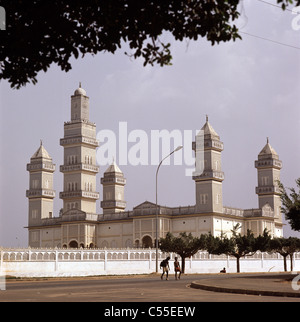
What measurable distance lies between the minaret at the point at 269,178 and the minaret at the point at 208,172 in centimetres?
1292

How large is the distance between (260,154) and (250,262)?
93.0 feet

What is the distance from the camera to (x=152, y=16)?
7.89 meters

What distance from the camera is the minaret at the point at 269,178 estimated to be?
272 ft

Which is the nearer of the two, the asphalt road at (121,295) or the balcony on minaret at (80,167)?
the asphalt road at (121,295)

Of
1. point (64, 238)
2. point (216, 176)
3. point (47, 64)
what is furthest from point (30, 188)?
point (47, 64)

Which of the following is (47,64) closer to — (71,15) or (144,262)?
(71,15)

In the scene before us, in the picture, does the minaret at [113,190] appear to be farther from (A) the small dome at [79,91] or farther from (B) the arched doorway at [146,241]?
(A) the small dome at [79,91]

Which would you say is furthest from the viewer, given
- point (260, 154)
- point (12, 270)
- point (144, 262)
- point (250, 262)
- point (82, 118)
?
point (260, 154)

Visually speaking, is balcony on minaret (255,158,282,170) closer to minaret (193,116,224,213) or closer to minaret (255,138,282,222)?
minaret (255,138,282,222)

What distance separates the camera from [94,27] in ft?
27.5

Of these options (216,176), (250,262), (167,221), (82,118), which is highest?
(82,118)

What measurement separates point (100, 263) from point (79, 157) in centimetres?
3364

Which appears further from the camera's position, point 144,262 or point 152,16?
point 144,262

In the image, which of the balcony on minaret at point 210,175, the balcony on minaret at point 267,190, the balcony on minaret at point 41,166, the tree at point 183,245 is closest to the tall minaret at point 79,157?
the balcony on minaret at point 41,166
